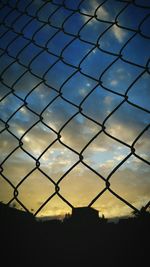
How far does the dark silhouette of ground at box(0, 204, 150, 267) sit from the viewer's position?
0.89 m

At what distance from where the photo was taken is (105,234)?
0.96 meters

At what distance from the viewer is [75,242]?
0.99 metres

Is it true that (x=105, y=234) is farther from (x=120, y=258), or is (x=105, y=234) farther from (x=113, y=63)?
(x=113, y=63)

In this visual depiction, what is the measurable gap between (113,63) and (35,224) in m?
0.95

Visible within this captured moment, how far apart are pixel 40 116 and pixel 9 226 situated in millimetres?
869

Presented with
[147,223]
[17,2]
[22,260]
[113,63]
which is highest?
[17,2]

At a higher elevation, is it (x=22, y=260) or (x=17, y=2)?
(x=17, y=2)

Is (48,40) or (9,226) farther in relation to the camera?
(48,40)

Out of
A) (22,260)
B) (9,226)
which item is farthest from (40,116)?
(22,260)

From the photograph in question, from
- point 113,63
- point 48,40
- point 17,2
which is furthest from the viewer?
point 17,2

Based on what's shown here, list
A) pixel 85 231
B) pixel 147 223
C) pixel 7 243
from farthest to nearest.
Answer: pixel 7 243, pixel 85 231, pixel 147 223

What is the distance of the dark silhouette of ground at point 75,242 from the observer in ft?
2.92

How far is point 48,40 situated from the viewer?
6.97 ft

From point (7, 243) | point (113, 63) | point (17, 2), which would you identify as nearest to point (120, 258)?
point (7, 243)
